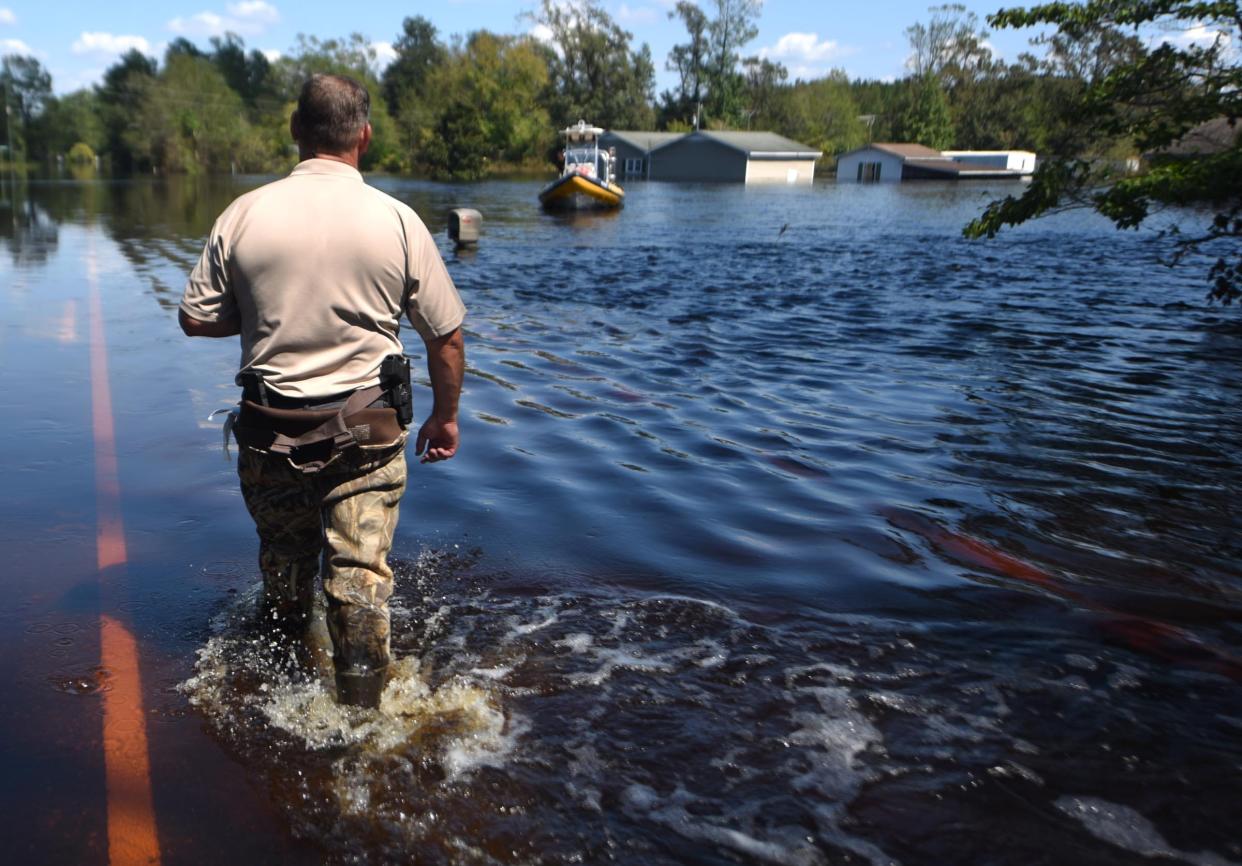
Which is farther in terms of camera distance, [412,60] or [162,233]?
[412,60]

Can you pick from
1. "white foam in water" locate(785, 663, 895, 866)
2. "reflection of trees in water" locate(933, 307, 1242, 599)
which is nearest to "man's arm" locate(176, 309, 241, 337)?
"white foam in water" locate(785, 663, 895, 866)

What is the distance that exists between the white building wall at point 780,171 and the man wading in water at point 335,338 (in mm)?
83264

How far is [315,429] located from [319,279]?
1.60ft

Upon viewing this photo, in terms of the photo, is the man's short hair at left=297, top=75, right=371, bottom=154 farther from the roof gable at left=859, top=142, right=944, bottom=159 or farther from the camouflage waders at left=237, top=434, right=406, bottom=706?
the roof gable at left=859, top=142, right=944, bottom=159

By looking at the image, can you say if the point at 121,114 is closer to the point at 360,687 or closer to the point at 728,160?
the point at 728,160

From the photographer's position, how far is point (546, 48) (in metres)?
104

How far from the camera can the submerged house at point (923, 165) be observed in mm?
85250

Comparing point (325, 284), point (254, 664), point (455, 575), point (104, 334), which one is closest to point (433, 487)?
point (455, 575)

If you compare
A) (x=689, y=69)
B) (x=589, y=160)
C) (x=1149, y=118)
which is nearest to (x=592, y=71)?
(x=689, y=69)

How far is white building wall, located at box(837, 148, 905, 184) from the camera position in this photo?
292 feet

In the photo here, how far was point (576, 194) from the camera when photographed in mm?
37219

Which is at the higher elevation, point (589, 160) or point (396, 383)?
point (589, 160)

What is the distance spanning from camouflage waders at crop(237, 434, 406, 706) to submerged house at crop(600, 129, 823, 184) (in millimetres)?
84292

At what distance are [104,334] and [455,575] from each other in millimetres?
7179
